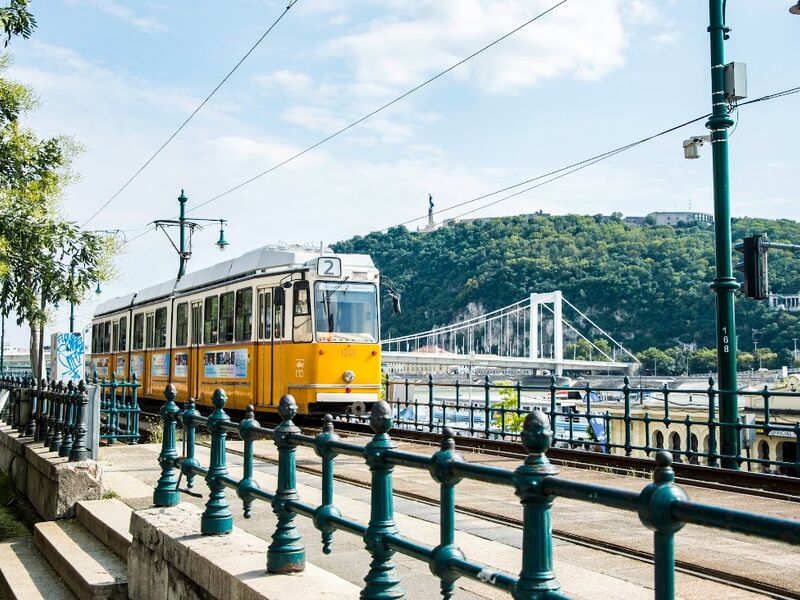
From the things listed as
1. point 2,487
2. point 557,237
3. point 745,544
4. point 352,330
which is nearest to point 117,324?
point 352,330

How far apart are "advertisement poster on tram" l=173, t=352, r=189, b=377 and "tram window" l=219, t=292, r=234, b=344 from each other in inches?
82.9

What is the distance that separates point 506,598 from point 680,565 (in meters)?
1.57

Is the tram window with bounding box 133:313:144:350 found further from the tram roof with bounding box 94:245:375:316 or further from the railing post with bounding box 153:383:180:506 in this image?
the railing post with bounding box 153:383:180:506

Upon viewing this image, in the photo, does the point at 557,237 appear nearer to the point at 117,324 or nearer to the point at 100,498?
the point at 117,324

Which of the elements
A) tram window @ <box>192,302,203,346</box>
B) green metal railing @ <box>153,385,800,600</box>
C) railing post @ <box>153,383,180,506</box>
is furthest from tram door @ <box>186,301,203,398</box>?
green metal railing @ <box>153,385,800,600</box>

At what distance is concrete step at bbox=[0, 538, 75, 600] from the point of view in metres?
7.45

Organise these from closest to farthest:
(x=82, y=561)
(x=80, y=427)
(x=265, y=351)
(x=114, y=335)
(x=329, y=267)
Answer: (x=82, y=561) < (x=80, y=427) < (x=329, y=267) < (x=265, y=351) < (x=114, y=335)

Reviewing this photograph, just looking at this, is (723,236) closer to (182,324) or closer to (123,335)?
(182,324)

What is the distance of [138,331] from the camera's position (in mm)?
25219

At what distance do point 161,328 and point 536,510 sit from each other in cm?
2118

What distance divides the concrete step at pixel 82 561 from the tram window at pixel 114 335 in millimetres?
19144

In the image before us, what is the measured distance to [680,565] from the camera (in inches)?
228

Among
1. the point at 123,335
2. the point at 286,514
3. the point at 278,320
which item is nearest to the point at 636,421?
the point at 278,320

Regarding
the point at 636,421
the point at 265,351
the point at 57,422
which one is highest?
the point at 265,351
